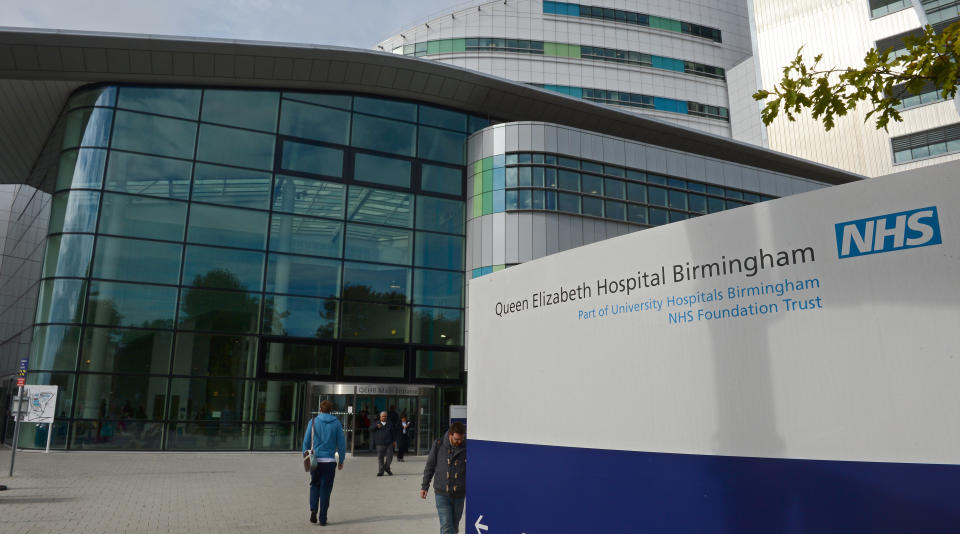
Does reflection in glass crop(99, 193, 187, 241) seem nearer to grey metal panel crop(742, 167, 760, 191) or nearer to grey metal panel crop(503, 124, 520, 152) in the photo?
grey metal panel crop(503, 124, 520, 152)

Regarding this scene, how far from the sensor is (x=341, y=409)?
849 inches

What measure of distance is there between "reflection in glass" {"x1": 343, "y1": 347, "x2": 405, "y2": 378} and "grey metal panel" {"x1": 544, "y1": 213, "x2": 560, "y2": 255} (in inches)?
264

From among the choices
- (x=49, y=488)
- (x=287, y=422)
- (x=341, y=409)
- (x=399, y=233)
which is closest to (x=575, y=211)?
(x=399, y=233)

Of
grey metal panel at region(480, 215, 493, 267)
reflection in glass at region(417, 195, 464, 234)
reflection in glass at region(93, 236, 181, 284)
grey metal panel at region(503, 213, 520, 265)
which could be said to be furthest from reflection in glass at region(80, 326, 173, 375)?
grey metal panel at region(503, 213, 520, 265)

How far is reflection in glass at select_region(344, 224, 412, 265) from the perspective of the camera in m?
24.0

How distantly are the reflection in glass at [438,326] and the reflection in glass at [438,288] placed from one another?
0.31 m

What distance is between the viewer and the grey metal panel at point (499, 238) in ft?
79.0

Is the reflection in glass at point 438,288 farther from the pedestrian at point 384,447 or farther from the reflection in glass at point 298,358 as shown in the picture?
the pedestrian at point 384,447

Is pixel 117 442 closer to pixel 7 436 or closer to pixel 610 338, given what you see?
pixel 7 436

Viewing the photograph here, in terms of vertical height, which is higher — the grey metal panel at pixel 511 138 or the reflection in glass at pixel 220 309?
the grey metal panel at pixel 511 138

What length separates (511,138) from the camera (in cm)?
2495

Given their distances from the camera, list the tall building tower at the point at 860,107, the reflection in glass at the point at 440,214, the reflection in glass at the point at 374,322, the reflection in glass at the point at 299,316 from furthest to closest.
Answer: the tall building tower at the point at 860,107
the reflection in glass at the point at 440,214
the reflection in glass at the point at 374,322
the reflection in glass at the point at 299,316

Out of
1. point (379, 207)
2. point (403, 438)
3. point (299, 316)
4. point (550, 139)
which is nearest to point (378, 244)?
point (379, 207)

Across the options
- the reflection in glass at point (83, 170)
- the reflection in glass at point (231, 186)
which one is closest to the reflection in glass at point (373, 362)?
the reflection in glass at point (231, 186)
